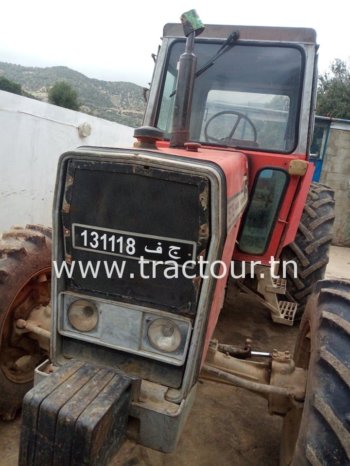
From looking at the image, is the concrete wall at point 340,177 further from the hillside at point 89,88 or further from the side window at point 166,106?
the hillside at point 89,88

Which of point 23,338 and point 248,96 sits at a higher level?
point 248,96

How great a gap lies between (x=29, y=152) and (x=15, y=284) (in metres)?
4.37

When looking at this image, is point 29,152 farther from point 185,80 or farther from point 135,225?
point 135,225

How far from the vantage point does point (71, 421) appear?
1.47 meters

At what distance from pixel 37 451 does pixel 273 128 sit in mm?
2405

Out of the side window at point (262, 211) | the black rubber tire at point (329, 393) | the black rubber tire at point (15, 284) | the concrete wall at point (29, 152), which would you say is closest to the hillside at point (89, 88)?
the concrete wall at point (29, 152)

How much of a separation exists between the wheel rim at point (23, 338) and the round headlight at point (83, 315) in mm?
711

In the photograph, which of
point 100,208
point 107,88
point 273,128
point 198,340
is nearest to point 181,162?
point 100,208

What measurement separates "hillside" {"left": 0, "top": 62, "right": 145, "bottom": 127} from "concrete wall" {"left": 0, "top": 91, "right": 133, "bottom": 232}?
26062 millimetres

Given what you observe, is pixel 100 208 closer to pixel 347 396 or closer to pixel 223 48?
pixel 347 396

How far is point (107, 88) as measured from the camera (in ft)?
141

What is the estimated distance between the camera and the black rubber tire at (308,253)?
390 cm

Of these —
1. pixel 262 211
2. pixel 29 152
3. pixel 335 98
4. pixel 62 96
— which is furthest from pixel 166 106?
pixel 62 96

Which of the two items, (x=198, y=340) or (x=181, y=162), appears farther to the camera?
(x=198, y=340)
